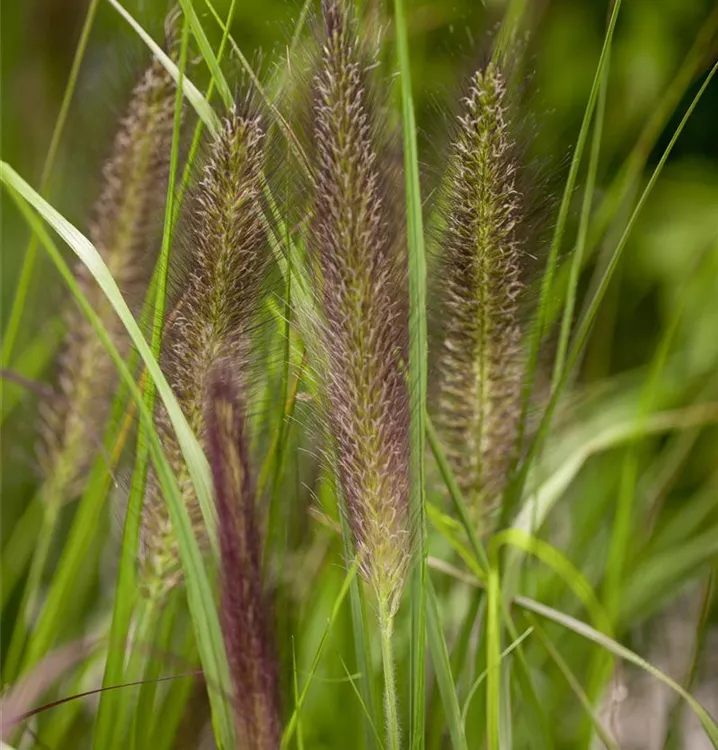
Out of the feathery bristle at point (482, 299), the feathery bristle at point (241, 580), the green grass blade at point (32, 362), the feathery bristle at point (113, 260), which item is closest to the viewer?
the feathery bristle at point (241, 580)

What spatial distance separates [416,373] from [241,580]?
119 millimetres

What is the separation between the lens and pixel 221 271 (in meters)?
0.42

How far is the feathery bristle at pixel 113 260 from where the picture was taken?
1.84 ft

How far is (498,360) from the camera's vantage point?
51cm

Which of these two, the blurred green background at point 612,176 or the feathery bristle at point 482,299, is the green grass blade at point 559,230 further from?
the blurred green background at point 612,176

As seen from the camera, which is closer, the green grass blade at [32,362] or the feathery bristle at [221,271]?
the feathery bristle at [221,271]

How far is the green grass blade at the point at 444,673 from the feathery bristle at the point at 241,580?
0.10 meters

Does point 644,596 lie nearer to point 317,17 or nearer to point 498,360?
point 498,360

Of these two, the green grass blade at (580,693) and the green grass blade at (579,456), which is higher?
the green grass blade at (579,456)

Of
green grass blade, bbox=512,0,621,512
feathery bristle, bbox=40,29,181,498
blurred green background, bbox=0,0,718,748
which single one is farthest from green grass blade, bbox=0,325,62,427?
green grass blade, bbox=512,0,621,512

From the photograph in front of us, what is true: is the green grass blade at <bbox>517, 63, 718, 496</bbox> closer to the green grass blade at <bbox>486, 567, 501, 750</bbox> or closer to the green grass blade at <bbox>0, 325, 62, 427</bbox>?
the green grass blade at <bbox>486, 567, 501, 750</bbox>

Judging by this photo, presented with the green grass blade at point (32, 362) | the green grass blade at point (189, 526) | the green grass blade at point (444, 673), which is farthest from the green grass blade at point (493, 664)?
the green grass blade at point (32, 362)

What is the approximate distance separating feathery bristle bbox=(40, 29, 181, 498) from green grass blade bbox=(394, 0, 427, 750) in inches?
8.1

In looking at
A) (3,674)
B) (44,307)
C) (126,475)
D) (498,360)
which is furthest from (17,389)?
(498,360)
